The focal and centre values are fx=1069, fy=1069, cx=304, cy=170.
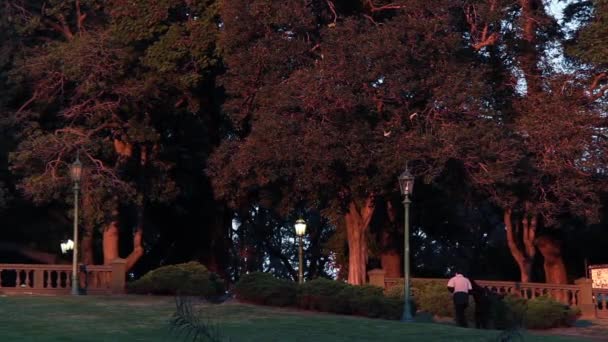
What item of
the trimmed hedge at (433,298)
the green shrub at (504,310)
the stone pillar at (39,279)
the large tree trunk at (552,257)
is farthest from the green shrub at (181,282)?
the large tree trunk at (552,257)

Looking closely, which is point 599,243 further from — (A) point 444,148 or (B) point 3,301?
(B) point 3,301

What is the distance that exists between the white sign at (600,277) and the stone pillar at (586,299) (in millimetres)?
745

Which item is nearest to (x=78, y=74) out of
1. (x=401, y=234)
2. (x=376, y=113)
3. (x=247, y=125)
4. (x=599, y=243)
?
(x=247, y=125)

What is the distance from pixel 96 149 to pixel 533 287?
16.3 metres

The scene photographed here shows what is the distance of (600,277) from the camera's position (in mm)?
36062

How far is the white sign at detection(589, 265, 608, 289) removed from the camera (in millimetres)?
35781

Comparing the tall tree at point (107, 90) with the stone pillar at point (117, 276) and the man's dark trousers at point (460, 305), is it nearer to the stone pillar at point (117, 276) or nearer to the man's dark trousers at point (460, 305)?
the stone pillar at point (117, 276)

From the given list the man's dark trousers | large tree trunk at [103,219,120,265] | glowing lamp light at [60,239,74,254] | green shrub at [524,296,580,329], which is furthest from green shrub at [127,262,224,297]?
glowing lamp light at [60,239,74,254]

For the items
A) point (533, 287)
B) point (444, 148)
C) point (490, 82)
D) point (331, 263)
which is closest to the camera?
point (444, 148)

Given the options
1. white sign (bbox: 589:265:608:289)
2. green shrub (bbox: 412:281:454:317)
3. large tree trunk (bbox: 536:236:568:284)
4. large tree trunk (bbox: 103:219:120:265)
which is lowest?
→ green shrub (bbox: 412:281:454:317)

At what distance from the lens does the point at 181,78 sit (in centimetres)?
3869

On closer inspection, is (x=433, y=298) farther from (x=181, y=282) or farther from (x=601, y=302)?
(x=601, y=302)

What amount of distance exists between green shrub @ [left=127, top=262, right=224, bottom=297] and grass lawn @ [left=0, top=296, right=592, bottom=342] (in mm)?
3715

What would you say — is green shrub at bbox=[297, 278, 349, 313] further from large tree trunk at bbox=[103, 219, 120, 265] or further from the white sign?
large tree trunk at bbox=[103, 219, 120, 265]
